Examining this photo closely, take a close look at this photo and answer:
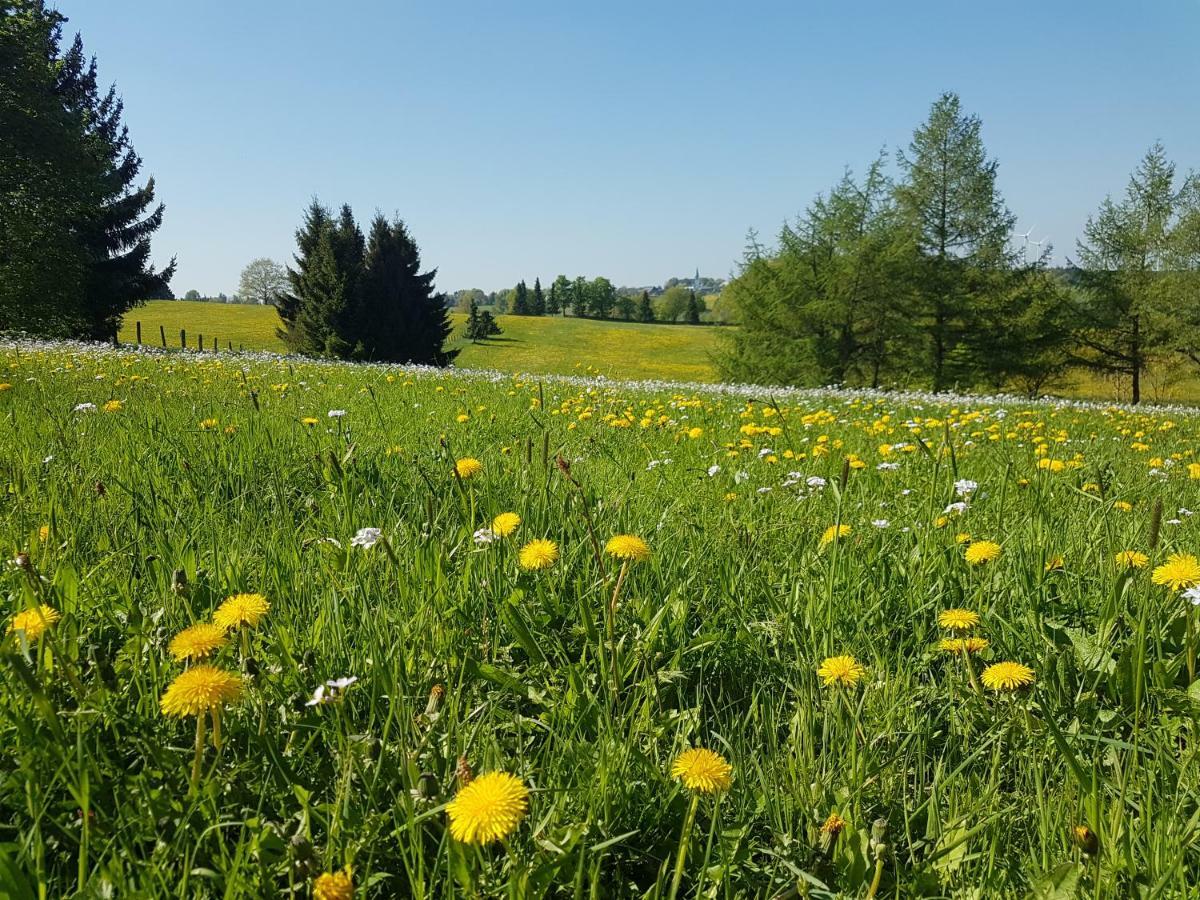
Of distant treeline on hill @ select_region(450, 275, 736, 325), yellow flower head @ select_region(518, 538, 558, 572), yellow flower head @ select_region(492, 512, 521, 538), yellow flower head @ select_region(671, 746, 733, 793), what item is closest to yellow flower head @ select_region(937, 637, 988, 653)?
yellow flower head @ select_region(671, 746, 733, 793)

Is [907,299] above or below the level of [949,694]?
above

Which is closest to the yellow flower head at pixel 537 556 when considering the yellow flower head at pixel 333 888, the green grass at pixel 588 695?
the green grass at pixel 588 695

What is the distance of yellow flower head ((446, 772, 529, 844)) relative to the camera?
84 cm

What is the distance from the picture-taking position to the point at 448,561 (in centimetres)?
192

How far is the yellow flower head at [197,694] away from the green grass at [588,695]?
126 millimetres

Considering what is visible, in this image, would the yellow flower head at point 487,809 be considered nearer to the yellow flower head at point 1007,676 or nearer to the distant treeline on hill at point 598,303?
the yellow flower head at point 1007,676

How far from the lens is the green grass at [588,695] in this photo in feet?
3.38

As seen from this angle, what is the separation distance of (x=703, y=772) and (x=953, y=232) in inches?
1485

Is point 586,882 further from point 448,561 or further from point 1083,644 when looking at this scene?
point 1083,644

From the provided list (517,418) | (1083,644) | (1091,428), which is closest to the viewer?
(1083,644)

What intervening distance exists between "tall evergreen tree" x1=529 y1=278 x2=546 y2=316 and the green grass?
390 feet

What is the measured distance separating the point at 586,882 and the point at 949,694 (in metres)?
0.92

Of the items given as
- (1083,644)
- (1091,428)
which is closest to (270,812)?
(1083,644)

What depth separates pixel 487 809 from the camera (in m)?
0.86
